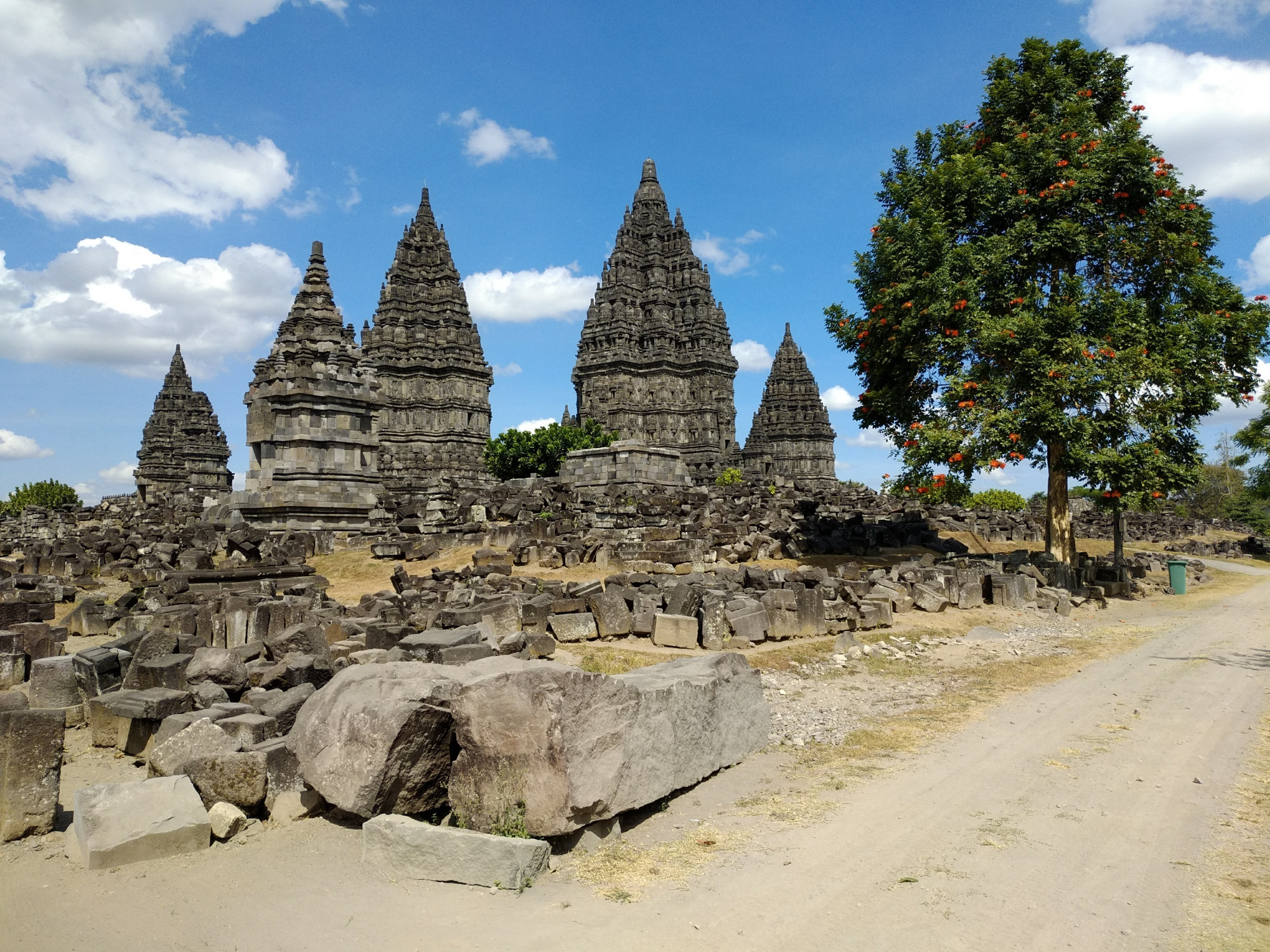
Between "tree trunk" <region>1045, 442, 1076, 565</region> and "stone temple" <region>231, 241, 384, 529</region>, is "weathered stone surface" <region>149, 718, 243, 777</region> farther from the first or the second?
"tree trunk" <region>1045, 442, 1076, 565</region>

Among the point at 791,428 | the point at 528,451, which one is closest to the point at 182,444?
the point at 528,451

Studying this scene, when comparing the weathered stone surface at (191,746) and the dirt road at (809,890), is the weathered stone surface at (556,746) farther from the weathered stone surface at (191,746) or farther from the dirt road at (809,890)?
the weathered stone surface at (191,746)

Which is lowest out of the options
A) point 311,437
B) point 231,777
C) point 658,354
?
point 231,777

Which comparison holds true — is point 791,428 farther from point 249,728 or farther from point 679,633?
point 249,728

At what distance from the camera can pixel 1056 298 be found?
15.9m

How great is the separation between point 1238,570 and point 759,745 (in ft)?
87.0

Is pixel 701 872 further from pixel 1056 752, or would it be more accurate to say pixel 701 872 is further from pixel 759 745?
pixel 1056 752

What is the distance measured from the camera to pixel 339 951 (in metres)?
3.19

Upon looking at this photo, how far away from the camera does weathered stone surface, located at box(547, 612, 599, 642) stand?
31.1 ft

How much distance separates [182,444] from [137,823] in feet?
160

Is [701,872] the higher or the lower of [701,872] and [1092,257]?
the lower

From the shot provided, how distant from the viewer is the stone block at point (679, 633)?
30.8 feet

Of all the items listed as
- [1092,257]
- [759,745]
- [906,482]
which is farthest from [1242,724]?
[1092,257]

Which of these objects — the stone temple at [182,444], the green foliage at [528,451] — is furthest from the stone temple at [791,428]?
the stone temple at [182,444]
